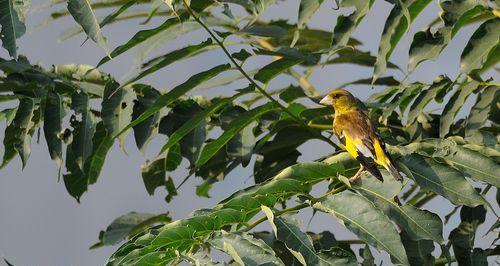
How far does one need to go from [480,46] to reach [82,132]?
1431 millimetres

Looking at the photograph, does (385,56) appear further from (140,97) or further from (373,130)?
(140,97)

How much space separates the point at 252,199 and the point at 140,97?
49.4 inches

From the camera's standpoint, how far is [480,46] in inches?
158

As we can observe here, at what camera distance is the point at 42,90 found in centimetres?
432

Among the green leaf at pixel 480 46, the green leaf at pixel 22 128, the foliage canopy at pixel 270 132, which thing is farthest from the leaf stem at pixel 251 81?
the green leaf at pixel 22 128

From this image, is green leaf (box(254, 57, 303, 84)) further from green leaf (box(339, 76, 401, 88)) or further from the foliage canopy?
green leaf (box(339, 76, 401, 88))

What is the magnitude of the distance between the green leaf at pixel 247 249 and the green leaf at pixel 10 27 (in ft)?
2.88

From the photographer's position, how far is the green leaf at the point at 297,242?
3051 mm

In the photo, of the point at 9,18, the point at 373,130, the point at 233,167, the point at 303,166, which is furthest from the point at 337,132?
the point at 9,18

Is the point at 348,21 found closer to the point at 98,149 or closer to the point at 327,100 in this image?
the point at 98,149

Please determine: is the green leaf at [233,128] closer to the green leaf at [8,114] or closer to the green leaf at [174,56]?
the green leaf at [174,56]

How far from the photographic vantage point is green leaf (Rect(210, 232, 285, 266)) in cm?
294

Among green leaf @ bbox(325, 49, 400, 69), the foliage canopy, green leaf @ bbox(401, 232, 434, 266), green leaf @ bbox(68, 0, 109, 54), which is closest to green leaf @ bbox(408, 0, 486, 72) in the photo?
the foliage canopy

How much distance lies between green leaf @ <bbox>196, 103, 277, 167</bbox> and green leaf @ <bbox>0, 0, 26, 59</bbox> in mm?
877
